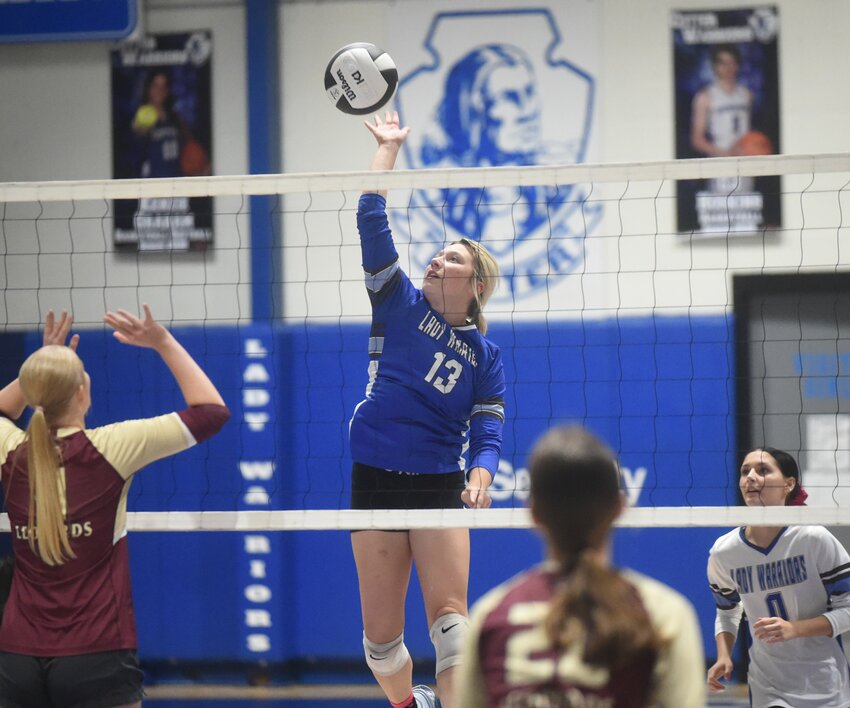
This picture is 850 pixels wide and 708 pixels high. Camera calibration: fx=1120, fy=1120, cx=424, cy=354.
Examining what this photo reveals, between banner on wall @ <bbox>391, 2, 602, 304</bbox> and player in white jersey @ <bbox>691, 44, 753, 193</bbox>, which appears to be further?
banner on wall @ <bbox>391, 2, 602, 304</bbox>

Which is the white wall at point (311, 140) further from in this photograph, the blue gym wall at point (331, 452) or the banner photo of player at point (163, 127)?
the blue gym wall at point (331, 452)

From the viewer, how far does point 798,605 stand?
4.09 metres

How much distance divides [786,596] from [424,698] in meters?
1.43

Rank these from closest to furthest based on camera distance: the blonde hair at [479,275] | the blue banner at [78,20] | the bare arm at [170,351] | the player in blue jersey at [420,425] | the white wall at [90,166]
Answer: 1. the bare arm at [170,351]
2. the player in blue jersey at [420,425]
3. the blonde hair at [479,275]
4. the blue banner at [78,20]
5. the white wall at [90,166]

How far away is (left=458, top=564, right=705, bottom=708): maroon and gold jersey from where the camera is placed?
1.65 meters

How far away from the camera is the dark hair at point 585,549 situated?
64.0 inches

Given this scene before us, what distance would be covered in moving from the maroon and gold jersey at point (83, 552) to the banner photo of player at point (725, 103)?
5081 mm

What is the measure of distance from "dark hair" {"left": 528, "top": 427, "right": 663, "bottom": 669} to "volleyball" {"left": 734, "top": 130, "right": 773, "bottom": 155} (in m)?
5.91

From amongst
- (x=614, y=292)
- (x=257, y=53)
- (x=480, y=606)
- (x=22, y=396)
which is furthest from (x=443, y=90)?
(x=480, y=606)

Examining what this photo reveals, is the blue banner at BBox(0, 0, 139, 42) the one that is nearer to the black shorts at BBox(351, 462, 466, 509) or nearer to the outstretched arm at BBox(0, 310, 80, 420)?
the black shorts at BBox(351, 462, 466, 509)

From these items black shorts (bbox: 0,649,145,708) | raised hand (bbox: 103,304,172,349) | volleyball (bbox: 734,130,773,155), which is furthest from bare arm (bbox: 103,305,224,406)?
volleyball (bbox: 734,130,773,155)

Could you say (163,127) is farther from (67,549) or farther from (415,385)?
(67,549)

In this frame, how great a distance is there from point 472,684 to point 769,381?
18.1ft

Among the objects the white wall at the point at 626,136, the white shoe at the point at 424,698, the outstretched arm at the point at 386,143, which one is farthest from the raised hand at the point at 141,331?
the white wall at the point at 626,136
